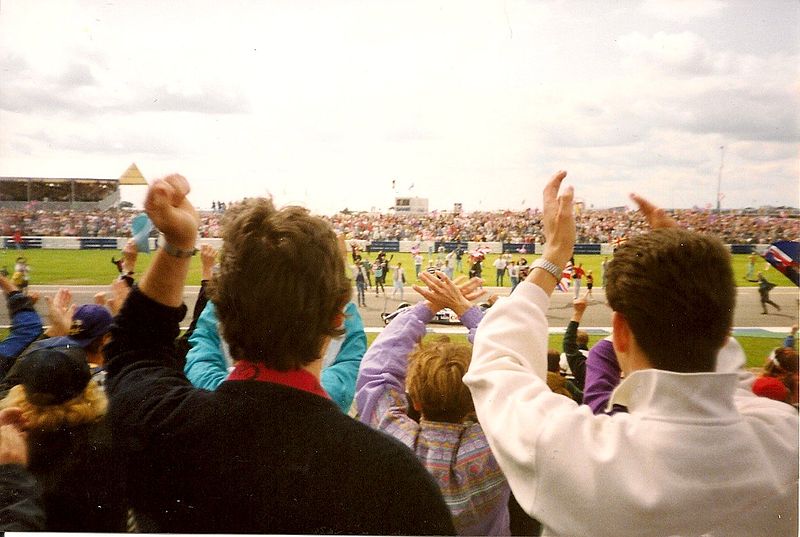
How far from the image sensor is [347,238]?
7.30 feet

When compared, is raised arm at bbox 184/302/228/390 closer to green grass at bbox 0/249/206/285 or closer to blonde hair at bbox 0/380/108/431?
blonde hair at bbox 0/380/108/431

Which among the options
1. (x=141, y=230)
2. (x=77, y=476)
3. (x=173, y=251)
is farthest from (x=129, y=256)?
(x=173, y=251)

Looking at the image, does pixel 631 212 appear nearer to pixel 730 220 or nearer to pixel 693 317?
pixel 730 220

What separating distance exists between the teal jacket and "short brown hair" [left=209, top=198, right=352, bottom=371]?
33 cm

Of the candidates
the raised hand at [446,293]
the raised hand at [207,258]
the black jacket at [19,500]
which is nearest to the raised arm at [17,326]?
the black jacket at [19,500]

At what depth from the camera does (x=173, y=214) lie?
1.39 meters

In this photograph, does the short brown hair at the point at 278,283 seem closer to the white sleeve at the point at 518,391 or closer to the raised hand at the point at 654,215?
the white sleeve at the point at 518,391

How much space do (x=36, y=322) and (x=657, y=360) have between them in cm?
210

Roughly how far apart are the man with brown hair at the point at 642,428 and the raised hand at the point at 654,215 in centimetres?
47

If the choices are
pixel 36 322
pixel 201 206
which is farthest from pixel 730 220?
pixel 36 322

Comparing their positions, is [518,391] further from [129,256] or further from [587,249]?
[129,256]

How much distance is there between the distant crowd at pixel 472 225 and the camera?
81.1 inches

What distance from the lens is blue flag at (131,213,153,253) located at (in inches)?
79.5

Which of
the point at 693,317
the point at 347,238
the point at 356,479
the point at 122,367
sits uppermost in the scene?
the point at 347,238
